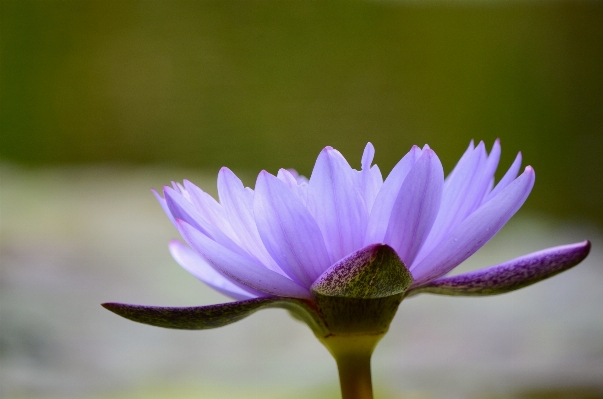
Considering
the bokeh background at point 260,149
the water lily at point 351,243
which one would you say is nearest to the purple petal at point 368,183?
the water lily at point 351,243

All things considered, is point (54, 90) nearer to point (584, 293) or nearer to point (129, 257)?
point (129, 257)

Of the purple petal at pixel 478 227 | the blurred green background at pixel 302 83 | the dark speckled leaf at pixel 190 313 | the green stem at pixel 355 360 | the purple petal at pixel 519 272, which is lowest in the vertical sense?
the green stem at pixel 355 360

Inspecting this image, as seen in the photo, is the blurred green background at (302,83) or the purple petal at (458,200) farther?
the blurred green background at (302,83)

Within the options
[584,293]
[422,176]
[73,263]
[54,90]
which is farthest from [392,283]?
[54,90]

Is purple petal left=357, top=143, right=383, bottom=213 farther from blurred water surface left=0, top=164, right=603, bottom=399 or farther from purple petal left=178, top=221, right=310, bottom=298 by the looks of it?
blurred water surface left=0, top=164, right=603, bottom=399

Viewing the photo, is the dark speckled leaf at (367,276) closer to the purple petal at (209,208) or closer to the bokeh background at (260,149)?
the purple petal at (209,208)

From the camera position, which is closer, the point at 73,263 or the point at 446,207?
the point at 446,207

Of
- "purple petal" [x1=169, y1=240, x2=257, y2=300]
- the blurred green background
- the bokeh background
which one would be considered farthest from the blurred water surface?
"purple petal" [x1=169, y1=240, x2=257, y2=300]
